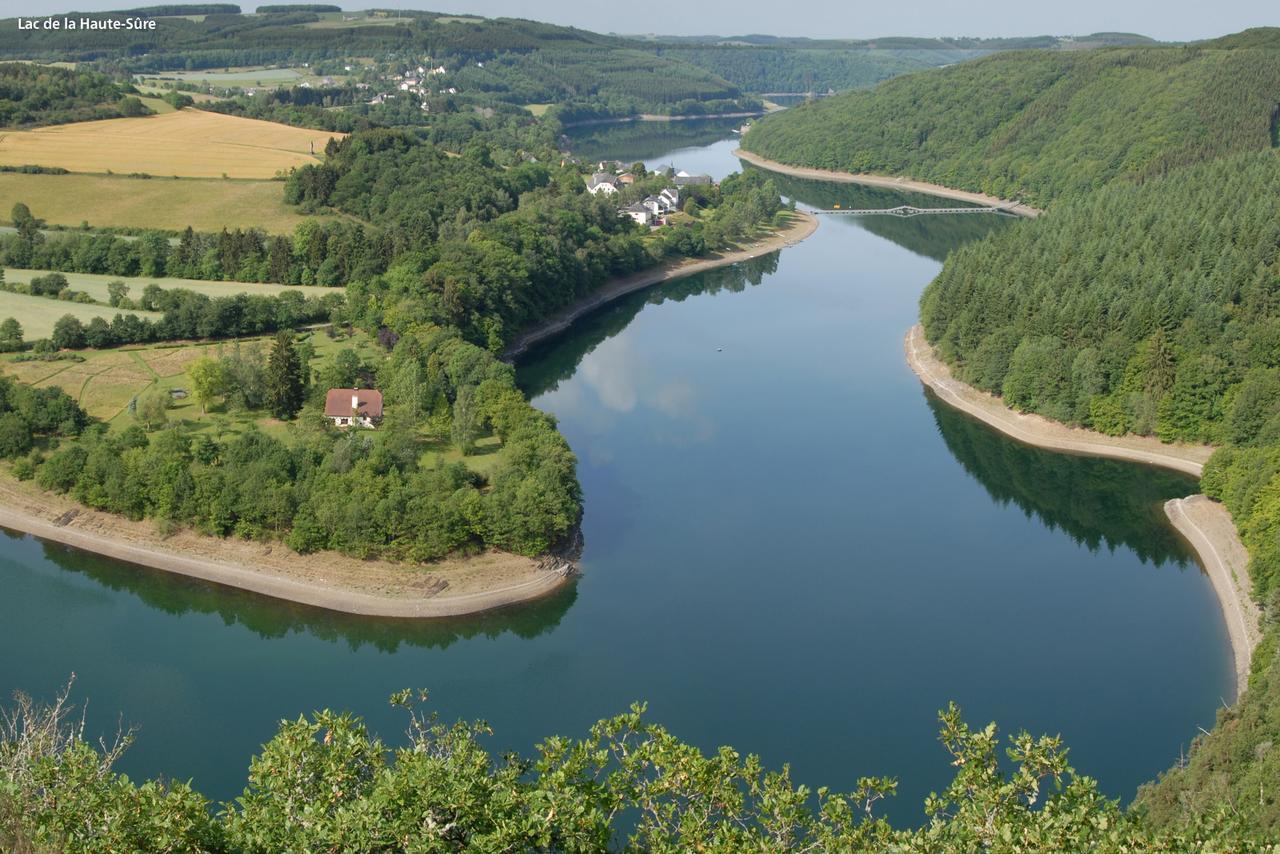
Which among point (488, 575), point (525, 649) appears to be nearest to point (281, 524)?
point (488, 575)

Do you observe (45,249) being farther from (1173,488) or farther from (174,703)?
(1173,488)

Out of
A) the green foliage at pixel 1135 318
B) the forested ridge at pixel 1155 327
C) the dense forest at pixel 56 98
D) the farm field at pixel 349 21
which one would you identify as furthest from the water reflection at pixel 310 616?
the farm field at pixel 349 21

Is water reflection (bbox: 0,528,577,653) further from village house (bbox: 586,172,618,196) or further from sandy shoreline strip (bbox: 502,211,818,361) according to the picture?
village house (bbox: 586,172,618,196)

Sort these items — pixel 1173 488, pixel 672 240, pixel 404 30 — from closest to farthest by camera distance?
Result: pixel 1173 488, pixel 672 240, pixel 404 30

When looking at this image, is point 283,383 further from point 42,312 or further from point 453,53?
point 453,53

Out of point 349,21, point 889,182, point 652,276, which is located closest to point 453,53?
point 349,21
